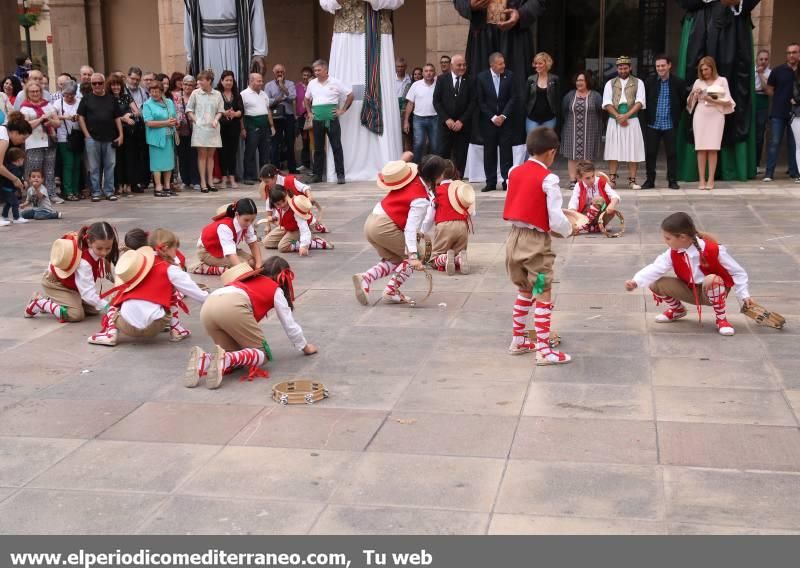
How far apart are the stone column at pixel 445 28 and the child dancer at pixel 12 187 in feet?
21.3

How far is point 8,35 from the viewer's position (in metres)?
20.3

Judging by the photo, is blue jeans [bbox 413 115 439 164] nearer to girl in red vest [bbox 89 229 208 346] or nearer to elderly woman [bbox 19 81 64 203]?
elderly woman [bbox 19 81 64 203]

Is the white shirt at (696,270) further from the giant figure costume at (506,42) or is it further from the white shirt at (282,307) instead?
the giant figure costume at (506,42)

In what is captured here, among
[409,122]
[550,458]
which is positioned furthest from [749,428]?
[409,122]

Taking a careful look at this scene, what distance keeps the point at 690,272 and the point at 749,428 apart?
1.96m

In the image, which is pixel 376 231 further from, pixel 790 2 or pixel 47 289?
pixel 790 2

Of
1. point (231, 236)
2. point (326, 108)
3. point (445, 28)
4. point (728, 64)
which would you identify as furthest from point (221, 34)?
point (231, 236)

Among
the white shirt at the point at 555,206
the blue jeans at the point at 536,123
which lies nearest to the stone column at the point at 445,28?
the blue jeans at the point at 536,123

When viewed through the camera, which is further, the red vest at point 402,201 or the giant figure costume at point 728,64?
the giant figure costume at point 728,64

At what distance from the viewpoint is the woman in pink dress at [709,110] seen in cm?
1412

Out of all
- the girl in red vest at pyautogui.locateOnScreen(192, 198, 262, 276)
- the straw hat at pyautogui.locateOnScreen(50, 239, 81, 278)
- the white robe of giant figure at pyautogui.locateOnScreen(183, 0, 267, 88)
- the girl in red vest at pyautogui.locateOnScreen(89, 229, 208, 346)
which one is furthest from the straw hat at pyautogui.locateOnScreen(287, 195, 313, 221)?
the white robe of giant figure at pyautogui.locateOnScreen(183, 0, 267, 88)

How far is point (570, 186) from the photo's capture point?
14.5 m

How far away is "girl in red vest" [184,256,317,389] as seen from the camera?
243 inches

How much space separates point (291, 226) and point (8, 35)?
483 inches
